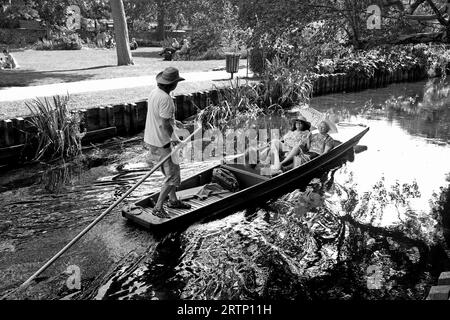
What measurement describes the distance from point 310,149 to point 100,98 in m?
5.40

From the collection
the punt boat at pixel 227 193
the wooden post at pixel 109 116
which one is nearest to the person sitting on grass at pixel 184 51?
the wooden post at pixel 109 116

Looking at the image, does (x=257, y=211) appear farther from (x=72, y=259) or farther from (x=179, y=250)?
(x=72, y=259)

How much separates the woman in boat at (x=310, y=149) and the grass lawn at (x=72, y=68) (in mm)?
7692

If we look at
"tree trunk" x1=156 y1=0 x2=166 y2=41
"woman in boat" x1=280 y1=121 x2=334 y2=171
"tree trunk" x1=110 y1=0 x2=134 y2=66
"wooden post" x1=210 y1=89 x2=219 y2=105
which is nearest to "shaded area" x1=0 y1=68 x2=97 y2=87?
A: "tree trunk" x1=110 y1=0 x2=134 y2=66

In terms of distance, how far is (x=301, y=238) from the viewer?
6.18 meters

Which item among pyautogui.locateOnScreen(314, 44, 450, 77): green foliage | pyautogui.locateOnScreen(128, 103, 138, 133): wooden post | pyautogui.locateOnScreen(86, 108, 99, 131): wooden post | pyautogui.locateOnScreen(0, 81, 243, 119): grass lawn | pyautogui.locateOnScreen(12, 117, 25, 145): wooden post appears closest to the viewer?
pyautogui.locateOnScreen(12, 117, 25, 145): wooden post

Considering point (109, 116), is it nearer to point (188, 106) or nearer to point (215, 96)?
point (188, 106)

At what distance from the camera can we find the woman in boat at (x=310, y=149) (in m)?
8.00

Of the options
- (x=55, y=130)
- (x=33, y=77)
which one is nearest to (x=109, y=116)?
(x=55, y=130)

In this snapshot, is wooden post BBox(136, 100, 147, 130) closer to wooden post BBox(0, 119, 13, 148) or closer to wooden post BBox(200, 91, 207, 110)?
wooden post BBox(200, 91, 207, 110)

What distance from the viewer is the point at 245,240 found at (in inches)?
240

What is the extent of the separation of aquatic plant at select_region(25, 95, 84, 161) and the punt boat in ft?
10.4

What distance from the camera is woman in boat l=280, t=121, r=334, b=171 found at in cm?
800
